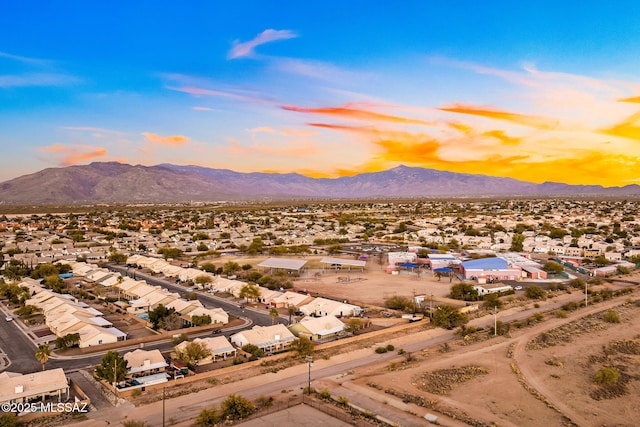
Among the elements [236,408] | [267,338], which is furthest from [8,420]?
[267,338]

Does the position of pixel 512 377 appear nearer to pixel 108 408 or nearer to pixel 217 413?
pixel 217 413

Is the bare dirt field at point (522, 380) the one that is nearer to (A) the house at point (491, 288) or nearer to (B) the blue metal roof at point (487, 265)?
(A) the house at point (491, 288)

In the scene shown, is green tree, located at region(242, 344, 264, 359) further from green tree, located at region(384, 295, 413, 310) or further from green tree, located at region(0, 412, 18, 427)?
green tree, located at region(384, 295, 413, 310)

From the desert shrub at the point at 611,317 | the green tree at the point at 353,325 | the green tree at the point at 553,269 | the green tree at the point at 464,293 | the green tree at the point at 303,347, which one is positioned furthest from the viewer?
the green tree at the point at 553,269

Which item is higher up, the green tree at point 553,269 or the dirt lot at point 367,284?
the green tree at point 553,269

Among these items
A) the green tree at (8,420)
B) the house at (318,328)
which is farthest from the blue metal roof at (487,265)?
the green tree at (8,420)

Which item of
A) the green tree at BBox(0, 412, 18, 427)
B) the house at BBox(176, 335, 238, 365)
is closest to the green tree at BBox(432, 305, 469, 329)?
the house at BBox(176, 335, 238, 365)

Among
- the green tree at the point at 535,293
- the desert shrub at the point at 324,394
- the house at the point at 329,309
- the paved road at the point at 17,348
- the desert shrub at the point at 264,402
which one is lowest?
the paved road at the point at 17,348
